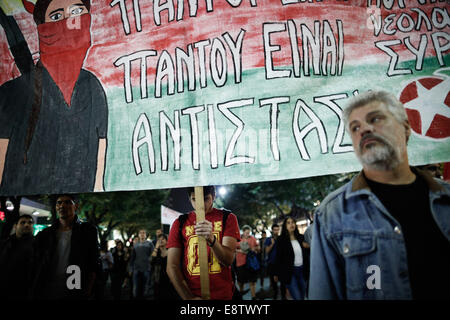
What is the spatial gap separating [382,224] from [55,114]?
9.85 feet

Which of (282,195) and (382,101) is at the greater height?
(282,195)

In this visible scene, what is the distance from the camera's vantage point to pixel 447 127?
2469 mm

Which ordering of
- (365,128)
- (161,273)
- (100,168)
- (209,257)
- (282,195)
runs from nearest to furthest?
(365,128) → (100,168) → (209,257) → (161,273) → (282,195)

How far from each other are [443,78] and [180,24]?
226 centimetres

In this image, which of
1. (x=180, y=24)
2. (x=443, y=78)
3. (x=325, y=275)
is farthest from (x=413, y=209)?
(x=180, y=24)

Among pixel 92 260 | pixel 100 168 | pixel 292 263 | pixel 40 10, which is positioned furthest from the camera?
pixel 292 263

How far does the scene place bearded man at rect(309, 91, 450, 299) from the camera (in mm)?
2094

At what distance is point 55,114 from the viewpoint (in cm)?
310

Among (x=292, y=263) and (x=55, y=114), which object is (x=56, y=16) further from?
(x=292, y=263)

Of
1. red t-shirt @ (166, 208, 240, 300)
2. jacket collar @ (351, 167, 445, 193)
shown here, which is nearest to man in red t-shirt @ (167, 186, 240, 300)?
red t-shirt @ (166, 208, 240, 300)

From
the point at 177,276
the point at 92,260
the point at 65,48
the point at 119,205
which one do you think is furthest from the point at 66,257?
the point at 119,205

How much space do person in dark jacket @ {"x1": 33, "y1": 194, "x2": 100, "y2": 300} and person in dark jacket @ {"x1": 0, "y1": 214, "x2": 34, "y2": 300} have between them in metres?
0.25

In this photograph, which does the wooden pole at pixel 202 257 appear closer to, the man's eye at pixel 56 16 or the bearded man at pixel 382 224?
the bearded man at pixel 382 224

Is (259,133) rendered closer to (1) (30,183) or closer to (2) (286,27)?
(2) (286,27)
